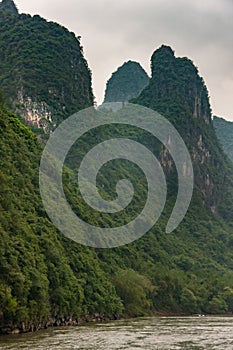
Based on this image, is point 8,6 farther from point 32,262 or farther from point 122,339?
point 122,339

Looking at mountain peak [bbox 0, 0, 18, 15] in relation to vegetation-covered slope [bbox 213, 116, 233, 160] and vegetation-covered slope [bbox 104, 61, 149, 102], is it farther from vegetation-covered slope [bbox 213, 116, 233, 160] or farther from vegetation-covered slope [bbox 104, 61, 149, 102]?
vegetation-covered slope [bbox 213, 116, 233, 160]

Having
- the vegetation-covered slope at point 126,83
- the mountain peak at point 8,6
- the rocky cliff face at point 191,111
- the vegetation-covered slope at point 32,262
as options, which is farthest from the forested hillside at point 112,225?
the vegetation-covered slope at point 126,83

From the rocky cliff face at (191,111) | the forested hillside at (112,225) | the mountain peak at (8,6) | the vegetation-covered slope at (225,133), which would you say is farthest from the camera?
the vegetation-covered slope at (225,133)

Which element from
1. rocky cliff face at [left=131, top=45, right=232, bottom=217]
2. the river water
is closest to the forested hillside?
rocky cliff face at [left=131, top=45, right=232, bottom=217]

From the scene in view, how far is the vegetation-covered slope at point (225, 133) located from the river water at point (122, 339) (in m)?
137

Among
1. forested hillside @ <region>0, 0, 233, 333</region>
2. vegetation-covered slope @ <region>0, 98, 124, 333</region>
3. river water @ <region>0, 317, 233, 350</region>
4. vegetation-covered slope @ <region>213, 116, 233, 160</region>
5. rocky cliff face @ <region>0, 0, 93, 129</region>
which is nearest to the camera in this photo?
river water @ <region>0, 317, 233, 350</region>

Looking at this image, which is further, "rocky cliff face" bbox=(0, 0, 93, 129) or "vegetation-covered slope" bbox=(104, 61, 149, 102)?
"vegetation-covered slope" bbox=(104, 61, 149, 102)

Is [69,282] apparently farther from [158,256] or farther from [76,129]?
[76,129]

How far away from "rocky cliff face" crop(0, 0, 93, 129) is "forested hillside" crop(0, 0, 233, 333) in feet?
1.04

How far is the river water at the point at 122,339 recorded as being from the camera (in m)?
30.8

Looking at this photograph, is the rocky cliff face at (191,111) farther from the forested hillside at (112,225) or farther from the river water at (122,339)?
the river water at (122,339)

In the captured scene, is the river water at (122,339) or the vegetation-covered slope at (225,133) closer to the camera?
the river water at (122,339)

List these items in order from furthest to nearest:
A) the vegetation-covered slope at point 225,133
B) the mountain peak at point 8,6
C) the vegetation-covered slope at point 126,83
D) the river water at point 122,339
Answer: the vegetation-covered slope at point 225,133
the vegetation-covered slope at point 126,83
the mountain peak at point 8,6
the river water at point 122,339

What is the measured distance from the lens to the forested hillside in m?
40.9
